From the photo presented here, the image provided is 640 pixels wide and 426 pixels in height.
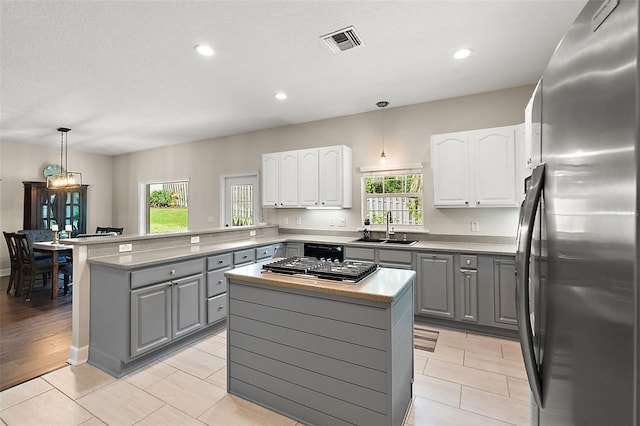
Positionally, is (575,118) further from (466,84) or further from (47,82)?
(47,82)

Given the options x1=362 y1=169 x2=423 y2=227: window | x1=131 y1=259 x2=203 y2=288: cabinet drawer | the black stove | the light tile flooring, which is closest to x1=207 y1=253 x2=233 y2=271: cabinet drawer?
x1=131 y1=259 x2=203 y2=288: cabinet drawer

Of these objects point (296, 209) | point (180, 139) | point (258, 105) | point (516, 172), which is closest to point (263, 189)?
point (296, 209)

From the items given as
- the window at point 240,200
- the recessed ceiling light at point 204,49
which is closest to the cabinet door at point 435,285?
the recessed ceiling light at point 204,49

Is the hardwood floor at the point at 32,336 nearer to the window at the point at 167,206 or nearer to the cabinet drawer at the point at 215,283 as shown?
the cabinet drawer at the point at 215,283

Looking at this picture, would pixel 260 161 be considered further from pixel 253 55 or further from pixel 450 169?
pixel 450 169

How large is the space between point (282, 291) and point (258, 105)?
123 inches

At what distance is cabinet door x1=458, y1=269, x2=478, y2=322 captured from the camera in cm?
324

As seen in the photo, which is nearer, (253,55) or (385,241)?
(253,55)

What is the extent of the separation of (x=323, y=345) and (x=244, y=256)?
209cm

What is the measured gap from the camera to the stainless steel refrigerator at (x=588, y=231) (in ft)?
1.61

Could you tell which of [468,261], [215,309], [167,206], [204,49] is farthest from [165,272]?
[167,206]

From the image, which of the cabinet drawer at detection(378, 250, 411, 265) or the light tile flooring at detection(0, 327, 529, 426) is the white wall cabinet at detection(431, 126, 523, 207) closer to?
the cabinet drawer at detection(378, 250, 411, 265)

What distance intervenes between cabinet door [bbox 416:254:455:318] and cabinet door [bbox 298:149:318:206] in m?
1.82

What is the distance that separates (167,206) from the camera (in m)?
7.07
